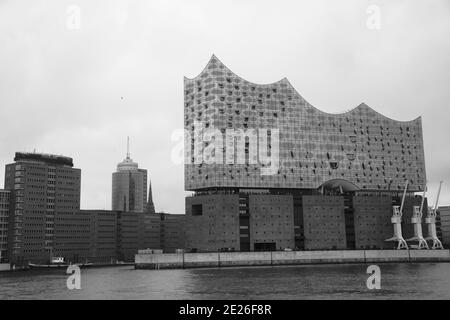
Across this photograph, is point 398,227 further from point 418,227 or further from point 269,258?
point 269,258

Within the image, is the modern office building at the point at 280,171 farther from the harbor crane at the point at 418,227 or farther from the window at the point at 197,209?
the harbor crane at the point at 418,227

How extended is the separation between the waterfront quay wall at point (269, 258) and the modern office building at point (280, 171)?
326 centimetres

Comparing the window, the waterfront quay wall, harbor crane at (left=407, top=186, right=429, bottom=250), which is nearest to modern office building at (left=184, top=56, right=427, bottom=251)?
the window

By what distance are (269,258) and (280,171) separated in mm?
25919

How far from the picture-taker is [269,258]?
147625 millimetres

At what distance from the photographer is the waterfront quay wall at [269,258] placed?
471 feet

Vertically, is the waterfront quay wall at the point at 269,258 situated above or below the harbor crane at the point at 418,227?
below

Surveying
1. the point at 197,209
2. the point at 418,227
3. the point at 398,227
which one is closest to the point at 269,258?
the point at 197,209

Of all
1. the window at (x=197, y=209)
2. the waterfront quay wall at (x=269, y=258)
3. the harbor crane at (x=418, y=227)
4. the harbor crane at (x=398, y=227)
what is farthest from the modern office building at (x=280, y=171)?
the harbor crane at (x=418, y=227)

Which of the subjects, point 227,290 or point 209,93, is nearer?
point 227,290

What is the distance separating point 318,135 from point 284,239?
3483 cm
